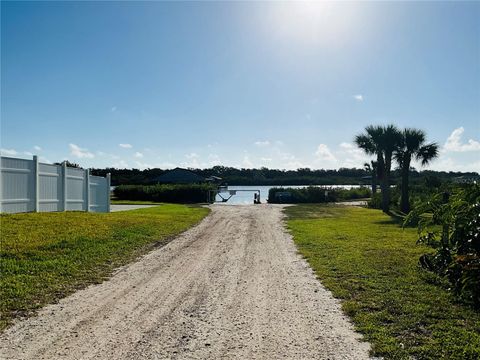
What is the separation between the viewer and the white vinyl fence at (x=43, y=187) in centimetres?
1287

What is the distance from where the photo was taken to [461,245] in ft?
20.6

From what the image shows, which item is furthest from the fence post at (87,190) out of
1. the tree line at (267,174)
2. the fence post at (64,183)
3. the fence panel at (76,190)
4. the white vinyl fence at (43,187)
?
the tree line at (267,174)

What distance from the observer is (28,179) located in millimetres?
13766

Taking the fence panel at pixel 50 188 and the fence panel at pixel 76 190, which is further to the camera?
the fence panel at pixel 76 190

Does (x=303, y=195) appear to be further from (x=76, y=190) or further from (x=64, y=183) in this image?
(x=64, y=183)

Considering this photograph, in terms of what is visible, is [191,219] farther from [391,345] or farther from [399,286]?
[391,345]

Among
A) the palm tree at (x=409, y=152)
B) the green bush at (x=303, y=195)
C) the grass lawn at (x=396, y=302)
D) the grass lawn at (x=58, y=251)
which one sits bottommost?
the grass lawn at (x=396, y=302)

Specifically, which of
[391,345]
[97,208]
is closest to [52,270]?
[391,345]

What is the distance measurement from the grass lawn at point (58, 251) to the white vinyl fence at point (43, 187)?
3.97 ft

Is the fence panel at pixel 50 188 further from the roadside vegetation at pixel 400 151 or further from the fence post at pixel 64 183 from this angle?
the roadside vegetation at pixel 400 151

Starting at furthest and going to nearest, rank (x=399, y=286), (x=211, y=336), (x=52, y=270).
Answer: (x=52, y=270)
(x=399, y=286)
(x=211, y=336)

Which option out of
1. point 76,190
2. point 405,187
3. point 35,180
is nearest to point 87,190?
point 76,190

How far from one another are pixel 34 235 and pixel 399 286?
820cm

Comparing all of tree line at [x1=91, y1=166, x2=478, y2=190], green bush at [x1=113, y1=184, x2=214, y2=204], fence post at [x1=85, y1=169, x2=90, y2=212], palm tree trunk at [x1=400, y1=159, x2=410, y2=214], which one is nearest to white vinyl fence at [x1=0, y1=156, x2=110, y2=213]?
fence post at [x1=85, y1=169, x2=90, y2=212]
